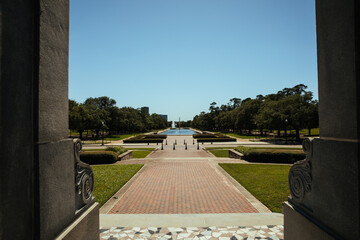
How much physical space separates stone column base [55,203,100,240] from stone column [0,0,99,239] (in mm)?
15

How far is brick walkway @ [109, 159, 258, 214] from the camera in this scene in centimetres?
619

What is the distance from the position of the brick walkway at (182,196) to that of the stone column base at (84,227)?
256 centimetres

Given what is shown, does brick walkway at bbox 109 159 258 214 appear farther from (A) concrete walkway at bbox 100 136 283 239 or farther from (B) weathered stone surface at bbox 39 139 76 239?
(B) weathered stone surface at bbox 39 139 76 239

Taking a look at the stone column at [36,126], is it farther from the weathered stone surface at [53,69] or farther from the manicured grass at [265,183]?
the manicured grass at [265,183]

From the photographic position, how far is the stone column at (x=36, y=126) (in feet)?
6.38

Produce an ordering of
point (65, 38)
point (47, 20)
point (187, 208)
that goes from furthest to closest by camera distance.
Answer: point (187, 208)
point (65, 38)
point (47, 20)

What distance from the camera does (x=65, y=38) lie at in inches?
116

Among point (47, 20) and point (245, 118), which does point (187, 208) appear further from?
point (245, 118)

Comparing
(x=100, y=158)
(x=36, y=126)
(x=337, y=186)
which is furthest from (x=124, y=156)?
(x=337, y=186)

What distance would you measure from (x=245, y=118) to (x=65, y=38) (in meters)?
54.7

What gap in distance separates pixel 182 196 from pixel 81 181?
4.87 meters

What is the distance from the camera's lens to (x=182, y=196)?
741 centimetres

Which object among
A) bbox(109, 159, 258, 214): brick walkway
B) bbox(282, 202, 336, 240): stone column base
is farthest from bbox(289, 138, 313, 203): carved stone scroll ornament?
bbox(109, 159, 258, 214): brick walkway

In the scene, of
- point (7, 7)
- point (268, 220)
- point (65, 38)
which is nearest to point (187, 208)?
point (268, 220)
